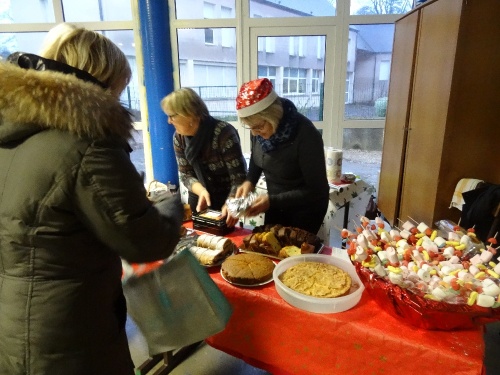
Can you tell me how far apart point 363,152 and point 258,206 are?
232cm

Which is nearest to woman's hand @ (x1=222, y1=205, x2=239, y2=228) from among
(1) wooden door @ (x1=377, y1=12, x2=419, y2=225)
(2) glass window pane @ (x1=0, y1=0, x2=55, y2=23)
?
(1) wooden door @ (x1=377, y1=12, x2=419, y2=225)

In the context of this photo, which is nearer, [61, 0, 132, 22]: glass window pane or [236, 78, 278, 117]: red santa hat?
[236, 78, 278, 117]: red santa hat

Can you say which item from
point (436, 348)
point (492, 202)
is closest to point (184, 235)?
point (436, 348)

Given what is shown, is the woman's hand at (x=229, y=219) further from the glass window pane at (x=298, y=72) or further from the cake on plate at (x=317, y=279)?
the glass window pane at (x=298, y=72)

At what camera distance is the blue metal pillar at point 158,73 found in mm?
3135

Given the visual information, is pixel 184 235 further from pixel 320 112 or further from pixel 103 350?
pixel 320 112

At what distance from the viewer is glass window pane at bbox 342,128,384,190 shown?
11.5ft

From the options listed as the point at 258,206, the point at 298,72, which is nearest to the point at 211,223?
the point at 258,206

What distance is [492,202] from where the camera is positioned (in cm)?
190

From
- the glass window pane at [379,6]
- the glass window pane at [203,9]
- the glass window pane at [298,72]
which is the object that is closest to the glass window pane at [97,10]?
the glass window pane at [203,9]

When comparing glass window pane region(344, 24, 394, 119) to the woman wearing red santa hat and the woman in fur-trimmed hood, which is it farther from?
the woman in fur-trimmed hood

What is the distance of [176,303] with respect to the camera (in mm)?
1077

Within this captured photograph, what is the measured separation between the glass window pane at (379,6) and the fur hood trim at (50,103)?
3.02m

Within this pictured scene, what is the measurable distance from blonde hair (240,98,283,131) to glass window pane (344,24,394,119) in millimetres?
1944
